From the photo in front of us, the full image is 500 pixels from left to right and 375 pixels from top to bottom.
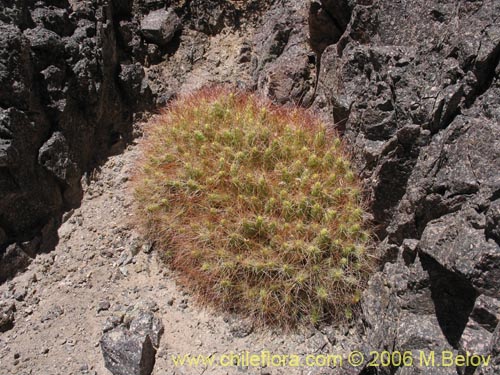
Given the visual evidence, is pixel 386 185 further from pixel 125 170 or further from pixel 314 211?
pixel 125 170

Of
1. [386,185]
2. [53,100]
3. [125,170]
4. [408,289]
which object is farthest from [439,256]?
[53,100]

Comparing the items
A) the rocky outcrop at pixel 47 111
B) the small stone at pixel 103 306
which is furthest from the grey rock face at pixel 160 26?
the small stone at pixel 103 306

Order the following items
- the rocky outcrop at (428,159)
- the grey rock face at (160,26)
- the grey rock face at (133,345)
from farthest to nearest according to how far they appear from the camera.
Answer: the grey rock face at (160,26) → the grey rock face at (133,345) → the rocky outcrop at (428,159)

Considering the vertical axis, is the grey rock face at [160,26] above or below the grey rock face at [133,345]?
above

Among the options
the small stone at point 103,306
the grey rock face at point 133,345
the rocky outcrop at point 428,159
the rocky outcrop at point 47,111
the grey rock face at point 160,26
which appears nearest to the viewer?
the rocky outcrop at point 428,159

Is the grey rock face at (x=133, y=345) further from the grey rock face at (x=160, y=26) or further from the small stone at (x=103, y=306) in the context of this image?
the grey rock face at (x=160, y=26)

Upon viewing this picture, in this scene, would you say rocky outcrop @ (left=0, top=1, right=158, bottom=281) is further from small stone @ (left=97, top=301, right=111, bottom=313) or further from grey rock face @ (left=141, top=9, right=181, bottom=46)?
small stone @ (left=97, top=301, right=111, bottom=313)
